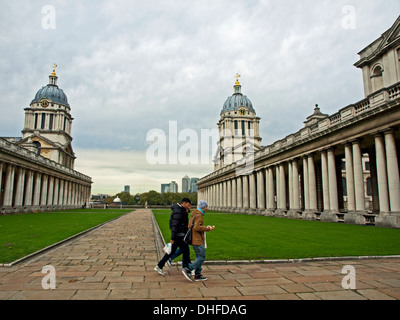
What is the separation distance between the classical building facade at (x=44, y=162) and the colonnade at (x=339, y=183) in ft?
122

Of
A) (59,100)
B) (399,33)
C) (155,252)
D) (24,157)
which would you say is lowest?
(155,252)

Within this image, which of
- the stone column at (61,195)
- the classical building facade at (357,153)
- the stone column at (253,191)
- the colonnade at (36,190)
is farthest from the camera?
the stone column at (61,195)

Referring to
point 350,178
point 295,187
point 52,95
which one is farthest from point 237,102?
point 350,178

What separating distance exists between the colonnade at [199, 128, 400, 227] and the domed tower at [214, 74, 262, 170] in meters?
45.3

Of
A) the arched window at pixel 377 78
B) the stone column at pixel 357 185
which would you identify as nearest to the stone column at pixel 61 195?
the stone column at pixel 357 185

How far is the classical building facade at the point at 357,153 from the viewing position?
70.0 ft

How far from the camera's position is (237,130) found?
102188 millimetres

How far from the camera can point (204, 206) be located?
290 inches

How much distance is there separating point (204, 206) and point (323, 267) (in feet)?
12.9

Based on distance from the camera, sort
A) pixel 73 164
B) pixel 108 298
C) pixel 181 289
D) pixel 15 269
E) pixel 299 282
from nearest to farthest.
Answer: pixel 108 298
pixel 181 289
pixel 299 282
pixel 15 269
pixel 73 164

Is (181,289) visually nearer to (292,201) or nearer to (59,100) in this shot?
(292,201)

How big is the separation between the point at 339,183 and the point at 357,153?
1081 cm

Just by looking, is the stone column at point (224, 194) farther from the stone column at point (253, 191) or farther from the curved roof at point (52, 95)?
the curved roof at point (52, 95)

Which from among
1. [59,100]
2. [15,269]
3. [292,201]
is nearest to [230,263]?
[15,269]
